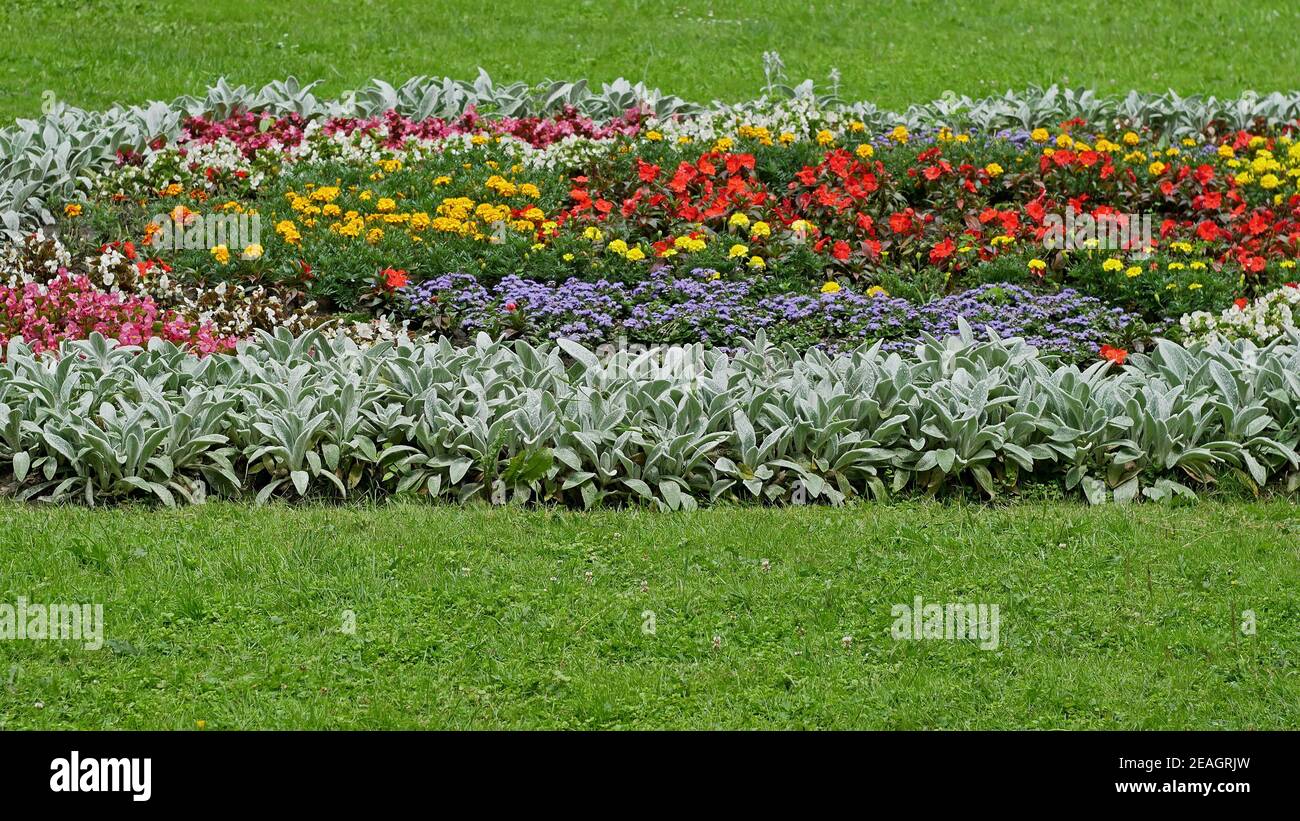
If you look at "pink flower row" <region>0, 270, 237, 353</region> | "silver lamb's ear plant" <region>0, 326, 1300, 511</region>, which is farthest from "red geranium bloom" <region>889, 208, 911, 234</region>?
"pink flower row" <region>0, 270, 237, 353</region>

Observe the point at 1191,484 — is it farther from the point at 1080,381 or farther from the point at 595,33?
the point at 595,33

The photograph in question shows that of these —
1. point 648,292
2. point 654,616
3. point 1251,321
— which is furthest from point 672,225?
point 654,616

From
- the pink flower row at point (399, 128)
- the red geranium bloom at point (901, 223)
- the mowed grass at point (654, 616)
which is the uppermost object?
the pink flower row at point (399, 128)

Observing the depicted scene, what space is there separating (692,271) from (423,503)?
2807mm

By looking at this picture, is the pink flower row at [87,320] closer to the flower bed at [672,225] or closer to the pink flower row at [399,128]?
the flower bed at [672,225]

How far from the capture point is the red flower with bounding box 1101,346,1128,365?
24.1 feet

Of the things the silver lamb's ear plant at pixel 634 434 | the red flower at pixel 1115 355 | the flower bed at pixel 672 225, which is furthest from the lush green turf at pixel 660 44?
the silver lamb's ear plant at pixel 634 434

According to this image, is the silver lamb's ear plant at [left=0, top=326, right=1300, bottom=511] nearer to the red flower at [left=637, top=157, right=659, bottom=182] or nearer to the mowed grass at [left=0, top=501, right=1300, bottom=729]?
the mowed grass at [left=0, top=501, right=1300, bottom=729]

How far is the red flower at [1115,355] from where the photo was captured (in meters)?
7.34

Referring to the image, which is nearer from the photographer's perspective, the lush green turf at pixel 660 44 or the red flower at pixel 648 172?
the red flower at pixel 648 172

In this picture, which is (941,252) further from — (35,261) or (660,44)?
(660,44)

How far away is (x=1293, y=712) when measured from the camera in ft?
14.5

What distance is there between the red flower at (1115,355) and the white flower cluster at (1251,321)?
0.46 meters

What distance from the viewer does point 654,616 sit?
16.3 ft
